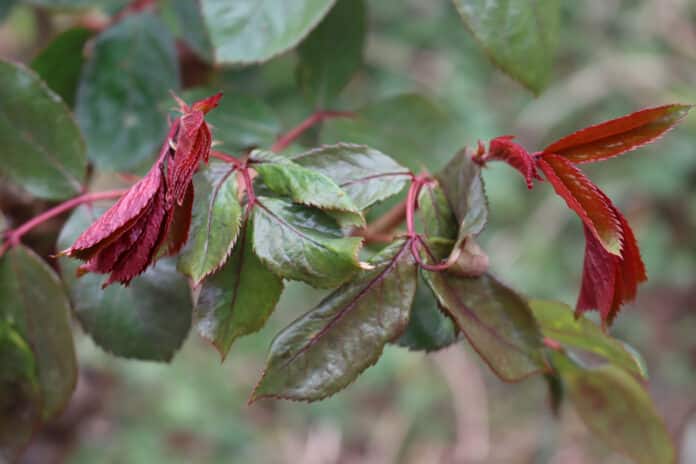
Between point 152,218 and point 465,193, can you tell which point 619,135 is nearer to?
point 465,193

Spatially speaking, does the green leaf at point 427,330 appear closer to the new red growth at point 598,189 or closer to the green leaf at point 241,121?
the new red growth at point 598,189

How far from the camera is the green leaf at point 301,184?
1.35 feet

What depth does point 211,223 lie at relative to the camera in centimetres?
43

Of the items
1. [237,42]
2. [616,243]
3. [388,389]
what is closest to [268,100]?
[237,42]

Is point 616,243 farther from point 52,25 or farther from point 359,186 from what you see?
point 52,25

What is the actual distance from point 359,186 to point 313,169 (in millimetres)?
39

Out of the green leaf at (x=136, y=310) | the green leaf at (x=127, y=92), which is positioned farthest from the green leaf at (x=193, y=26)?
the green leaf at (x=136, y=310)

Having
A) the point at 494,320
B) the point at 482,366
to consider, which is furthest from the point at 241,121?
the point at 482,366

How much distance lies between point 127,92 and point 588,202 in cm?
56

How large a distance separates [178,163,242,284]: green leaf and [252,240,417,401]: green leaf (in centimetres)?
6

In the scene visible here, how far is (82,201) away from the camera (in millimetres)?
582

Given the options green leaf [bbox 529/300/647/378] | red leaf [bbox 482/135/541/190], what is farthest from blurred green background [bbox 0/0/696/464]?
red leaf [bbox 482/135/541/190]

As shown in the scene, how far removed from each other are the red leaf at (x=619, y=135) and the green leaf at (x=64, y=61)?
579 mm

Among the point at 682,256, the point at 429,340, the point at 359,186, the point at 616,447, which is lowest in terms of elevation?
the point at 682,256
